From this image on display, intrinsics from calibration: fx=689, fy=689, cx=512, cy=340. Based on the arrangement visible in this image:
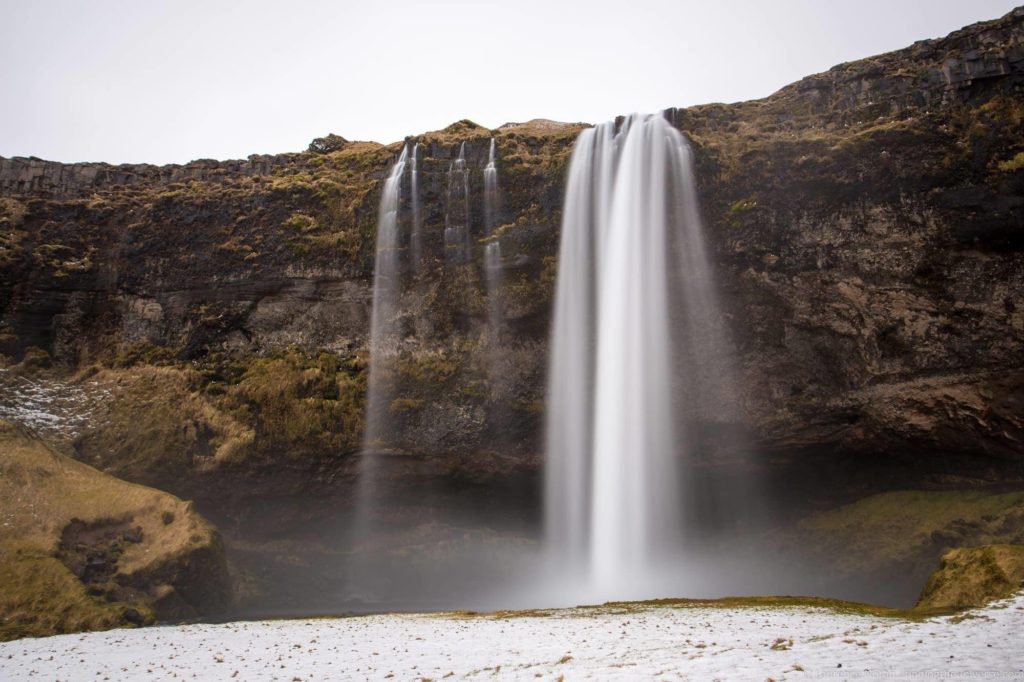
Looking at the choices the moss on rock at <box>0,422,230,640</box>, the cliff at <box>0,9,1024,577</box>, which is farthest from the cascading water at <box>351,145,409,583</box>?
the moss on rock at <box>0,422,230,640</box>

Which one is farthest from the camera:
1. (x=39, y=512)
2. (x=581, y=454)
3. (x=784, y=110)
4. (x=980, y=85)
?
(x=784, y=110)

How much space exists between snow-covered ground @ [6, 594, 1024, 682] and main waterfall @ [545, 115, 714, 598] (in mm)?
9953

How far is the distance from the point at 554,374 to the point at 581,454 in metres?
3.88

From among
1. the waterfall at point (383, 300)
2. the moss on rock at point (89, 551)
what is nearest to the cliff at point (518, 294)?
the waterfall at point (383, 300)

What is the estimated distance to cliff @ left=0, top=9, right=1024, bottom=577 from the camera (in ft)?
90.2

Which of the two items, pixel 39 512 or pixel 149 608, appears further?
pixel 39 512

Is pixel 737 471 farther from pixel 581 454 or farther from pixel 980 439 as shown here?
pixel 980 439

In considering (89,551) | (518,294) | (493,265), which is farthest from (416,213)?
(89,551)

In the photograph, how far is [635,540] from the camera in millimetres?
29719

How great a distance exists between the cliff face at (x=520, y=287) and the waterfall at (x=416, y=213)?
445 mm

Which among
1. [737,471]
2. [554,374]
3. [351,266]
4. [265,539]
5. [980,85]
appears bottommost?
[265,539]

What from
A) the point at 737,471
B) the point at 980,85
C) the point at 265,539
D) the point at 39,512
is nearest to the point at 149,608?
the point at 39,512

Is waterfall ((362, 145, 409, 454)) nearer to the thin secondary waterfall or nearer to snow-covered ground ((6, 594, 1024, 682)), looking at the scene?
the thin secondary waterfall

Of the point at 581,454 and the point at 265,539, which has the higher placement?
the point at 581,454
